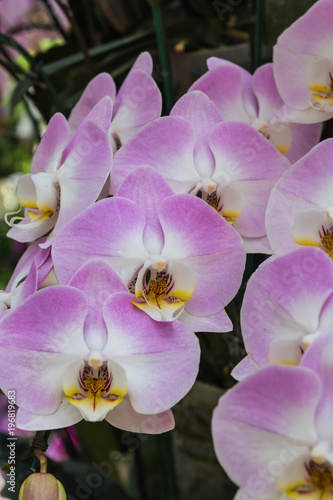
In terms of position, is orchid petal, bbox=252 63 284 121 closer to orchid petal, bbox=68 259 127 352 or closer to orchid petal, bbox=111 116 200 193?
orchid petal, bbox=111 116 200 193

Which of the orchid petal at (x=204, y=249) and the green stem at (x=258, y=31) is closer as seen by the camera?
the orchid petal at (x=204, y=249)

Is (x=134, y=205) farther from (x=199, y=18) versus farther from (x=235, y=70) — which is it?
(x=199, y=18)

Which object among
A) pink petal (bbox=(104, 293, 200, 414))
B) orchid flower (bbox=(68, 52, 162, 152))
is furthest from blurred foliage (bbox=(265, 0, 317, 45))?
pink petal (bbox=(104, 293, 200, 414))

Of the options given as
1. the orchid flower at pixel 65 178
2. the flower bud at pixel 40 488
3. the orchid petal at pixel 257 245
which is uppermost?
the orchid flower at pixel 65 178

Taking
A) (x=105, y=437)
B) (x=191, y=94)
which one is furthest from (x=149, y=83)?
(x=105, y=437)

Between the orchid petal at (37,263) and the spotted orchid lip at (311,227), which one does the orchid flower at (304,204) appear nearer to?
the spotted orchid lip at (311,227)

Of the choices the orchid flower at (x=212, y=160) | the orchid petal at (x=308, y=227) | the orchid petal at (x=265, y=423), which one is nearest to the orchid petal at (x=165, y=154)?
the orchid flower at (x=212, y=160)

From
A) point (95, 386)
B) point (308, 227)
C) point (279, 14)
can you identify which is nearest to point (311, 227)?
point (308, 227)
